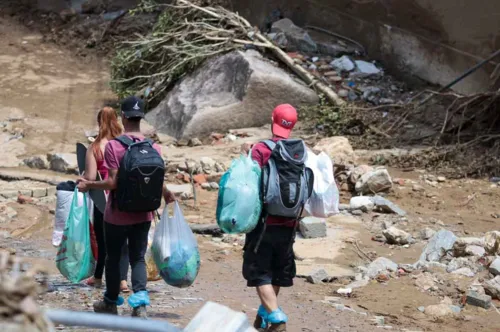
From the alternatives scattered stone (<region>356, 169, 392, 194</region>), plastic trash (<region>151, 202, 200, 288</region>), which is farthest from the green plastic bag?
scattered stone (<region>356, 169, 392, 194</region>)

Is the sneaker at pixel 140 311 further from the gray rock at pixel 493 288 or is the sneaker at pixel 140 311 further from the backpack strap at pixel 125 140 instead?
the gray rock at pixel 493 288

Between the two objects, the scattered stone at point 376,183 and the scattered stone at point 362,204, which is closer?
the scattered stone at point 362,204

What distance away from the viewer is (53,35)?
1709 centimetres

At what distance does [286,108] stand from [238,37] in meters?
8.27

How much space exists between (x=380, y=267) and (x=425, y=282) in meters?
0.44

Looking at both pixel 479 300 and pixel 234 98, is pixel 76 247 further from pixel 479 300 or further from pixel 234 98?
pixel 234 98

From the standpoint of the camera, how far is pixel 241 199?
4934mm

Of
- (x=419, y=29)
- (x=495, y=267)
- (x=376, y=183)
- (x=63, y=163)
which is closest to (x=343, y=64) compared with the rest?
(x=419, y=29)

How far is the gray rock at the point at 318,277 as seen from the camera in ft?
23.1

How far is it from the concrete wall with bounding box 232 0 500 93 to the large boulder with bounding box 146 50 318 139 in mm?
1418

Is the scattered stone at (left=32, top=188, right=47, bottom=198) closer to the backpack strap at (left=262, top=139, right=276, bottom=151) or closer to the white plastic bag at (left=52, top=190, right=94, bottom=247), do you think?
the white plastic bag at (left=52, top=190, right=94, bottom=247)

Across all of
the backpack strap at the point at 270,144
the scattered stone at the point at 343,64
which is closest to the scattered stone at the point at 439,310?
the backpack strap at the point at 270,144

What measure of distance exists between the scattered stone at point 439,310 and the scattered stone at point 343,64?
22.8ft

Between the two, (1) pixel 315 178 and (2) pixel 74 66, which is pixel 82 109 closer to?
(2) pixel 74 66
